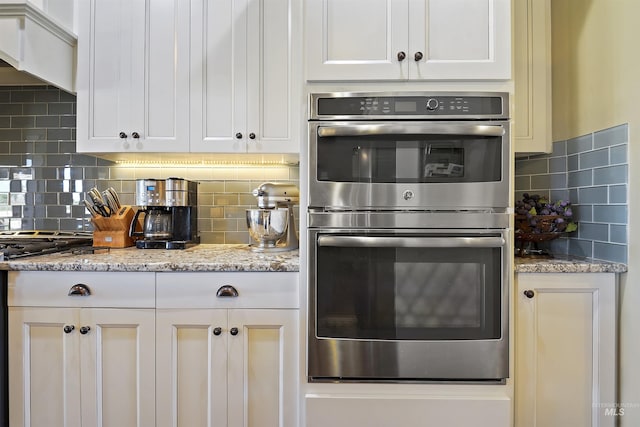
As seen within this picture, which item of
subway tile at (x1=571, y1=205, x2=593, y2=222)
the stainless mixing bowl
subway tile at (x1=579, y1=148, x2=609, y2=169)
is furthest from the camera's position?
the stainless mixing bowl

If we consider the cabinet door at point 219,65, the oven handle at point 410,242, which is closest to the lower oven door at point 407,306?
the oven handle at point 410,242

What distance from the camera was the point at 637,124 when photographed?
141 centimetres

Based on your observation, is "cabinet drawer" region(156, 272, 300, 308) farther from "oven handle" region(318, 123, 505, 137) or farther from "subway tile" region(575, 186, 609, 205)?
"subway tile" region(575, 186, 609, 205)

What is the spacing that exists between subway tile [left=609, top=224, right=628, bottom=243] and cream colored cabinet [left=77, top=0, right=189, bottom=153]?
1837 millimetres

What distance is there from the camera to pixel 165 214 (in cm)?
200

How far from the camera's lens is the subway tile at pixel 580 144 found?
5.40 ft

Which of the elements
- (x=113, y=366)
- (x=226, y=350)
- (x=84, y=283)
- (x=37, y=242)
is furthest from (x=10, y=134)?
(x=226, y=350)

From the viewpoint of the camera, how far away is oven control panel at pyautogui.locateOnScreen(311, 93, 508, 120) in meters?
1.46

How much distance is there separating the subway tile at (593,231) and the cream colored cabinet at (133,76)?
1816mm

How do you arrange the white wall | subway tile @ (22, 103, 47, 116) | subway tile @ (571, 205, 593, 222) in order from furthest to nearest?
1. subway tile @ (22, 103, 47, 116)
2. subway tile @ (571, 205, 593, 222)
3. the white wall

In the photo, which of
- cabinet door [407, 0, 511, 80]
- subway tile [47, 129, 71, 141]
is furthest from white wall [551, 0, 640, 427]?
subway tile [47, 129, 71, 141]

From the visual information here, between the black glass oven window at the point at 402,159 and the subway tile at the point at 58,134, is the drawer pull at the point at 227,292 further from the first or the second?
the subway tile at the point at 58,134

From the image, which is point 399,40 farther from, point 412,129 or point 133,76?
point 133,76

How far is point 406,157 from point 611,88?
2.83 feet
